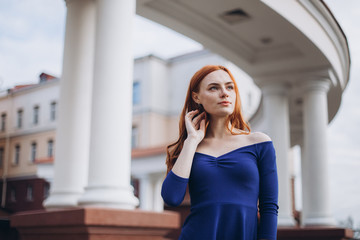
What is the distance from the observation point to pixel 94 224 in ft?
23.8

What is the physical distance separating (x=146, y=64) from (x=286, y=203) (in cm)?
3546

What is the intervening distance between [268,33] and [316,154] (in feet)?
14.1

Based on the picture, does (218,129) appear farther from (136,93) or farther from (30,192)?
(30,192)

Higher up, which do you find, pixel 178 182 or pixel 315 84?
pixel 315 84

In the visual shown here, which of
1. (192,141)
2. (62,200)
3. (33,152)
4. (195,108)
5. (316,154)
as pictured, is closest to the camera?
(192,141)

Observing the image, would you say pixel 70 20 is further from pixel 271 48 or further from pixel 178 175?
pixel 178 175

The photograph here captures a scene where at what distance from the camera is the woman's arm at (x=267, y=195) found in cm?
295

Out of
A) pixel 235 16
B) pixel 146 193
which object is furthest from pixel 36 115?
pixel 235 16

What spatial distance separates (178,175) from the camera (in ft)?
9.91

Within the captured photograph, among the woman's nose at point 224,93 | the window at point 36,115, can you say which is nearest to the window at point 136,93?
the window at point 36,115

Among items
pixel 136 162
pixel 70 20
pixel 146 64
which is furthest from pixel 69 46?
pixel 146 64

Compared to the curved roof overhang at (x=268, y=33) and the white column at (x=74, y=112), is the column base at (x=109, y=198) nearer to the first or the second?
the white column at (x=74, y=112)

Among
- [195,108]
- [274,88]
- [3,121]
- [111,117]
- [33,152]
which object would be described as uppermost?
[3,121]

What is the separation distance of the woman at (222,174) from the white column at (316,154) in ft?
41.9
